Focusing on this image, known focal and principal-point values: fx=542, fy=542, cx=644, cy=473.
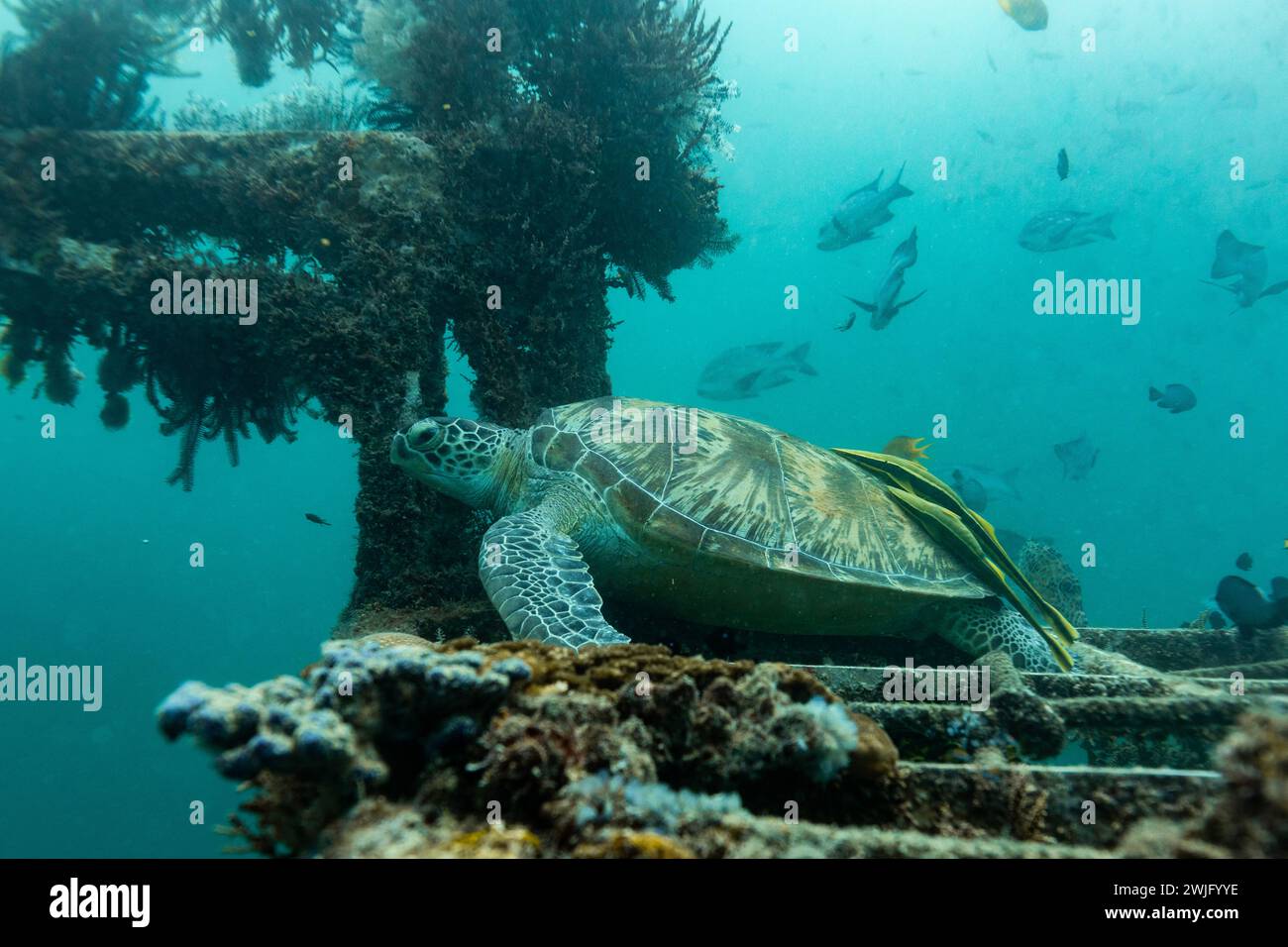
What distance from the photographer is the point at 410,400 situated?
507 cm

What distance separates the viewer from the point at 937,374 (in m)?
68.8

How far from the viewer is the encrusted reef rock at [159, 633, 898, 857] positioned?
4.28 ft

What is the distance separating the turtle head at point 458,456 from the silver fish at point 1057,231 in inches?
504

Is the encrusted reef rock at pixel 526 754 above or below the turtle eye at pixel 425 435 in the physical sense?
below

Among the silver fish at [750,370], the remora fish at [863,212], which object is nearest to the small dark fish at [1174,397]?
the remora fish at [863,212]

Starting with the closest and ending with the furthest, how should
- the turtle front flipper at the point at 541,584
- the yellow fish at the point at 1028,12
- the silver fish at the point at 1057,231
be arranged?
the turtle front flipper at the point at 541,584, the yellow fish at the point at 1028,12, the silver fish at the point at 1057,231

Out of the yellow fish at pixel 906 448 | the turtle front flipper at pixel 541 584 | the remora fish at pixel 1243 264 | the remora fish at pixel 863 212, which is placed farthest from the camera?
the remora fish at pixel 1243 264

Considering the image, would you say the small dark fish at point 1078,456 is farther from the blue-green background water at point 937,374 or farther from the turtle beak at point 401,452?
the blue-green background water at point 937,374

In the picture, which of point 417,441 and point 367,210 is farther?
point 367,210

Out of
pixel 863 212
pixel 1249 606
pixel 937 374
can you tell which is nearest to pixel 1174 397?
pixel 863 212

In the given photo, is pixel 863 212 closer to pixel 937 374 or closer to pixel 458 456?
pixel 458 456

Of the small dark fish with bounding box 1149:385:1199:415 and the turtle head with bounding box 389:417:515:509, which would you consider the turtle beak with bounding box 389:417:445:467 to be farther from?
the small dark fish with bounding box 1149:385:1199:415

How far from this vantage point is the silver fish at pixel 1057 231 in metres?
11.8

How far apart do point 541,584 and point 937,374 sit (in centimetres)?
7670
